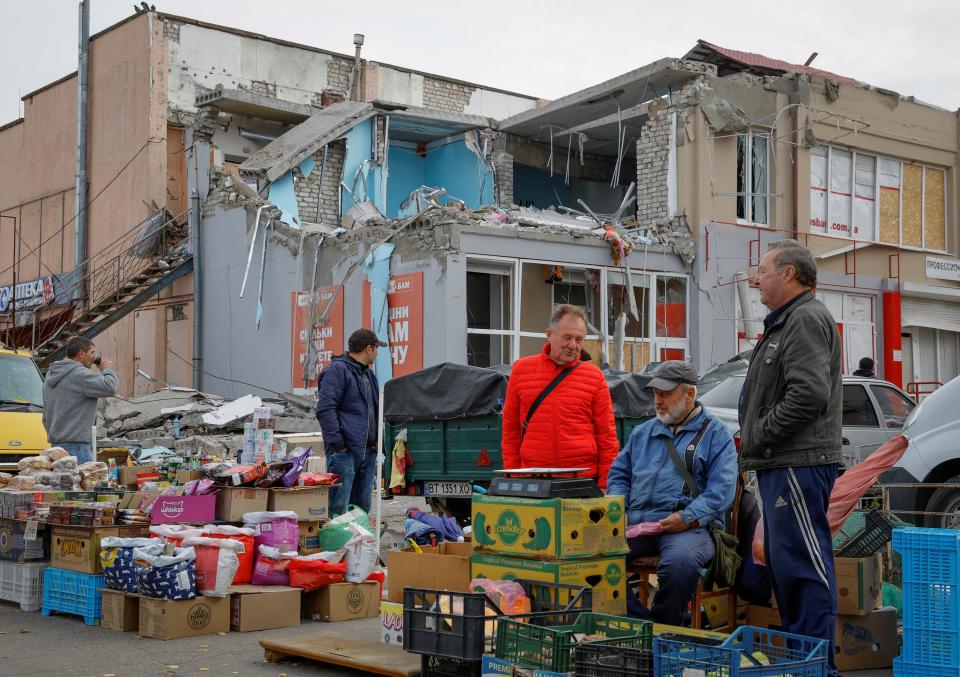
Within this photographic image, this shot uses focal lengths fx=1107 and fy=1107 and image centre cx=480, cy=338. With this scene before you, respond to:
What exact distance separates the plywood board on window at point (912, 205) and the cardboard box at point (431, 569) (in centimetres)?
2214

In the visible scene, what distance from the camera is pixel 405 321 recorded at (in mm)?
20797

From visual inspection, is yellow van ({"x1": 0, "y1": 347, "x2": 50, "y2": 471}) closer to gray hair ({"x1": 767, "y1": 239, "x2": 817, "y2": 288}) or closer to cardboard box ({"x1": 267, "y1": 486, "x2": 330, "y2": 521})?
cardboard box ({"x1": 267, "y1": 486, "x2": 330, "y2": 521})

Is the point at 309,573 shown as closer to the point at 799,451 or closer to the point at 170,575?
the point at 170,575

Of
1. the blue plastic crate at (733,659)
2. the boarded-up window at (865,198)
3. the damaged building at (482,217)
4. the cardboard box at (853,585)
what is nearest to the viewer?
the blue plastic crate at (733,659)

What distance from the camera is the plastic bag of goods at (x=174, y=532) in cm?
787

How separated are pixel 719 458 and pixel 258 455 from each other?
4469 millimetres

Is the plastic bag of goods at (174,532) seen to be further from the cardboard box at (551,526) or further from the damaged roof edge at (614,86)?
the damaged roof edge at (614,86)

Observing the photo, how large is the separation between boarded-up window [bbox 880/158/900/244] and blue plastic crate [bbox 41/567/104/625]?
866 inches

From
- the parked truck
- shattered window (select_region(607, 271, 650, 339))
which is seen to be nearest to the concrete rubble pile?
shattered window (select_region(607, 271, 650, 339))

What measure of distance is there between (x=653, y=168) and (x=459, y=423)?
13.0 m

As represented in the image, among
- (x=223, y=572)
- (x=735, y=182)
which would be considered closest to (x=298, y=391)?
(x=735, y=182)

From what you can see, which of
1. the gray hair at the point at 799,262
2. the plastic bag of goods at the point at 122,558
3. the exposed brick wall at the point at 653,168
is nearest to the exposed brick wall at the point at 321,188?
the exposed brick wall at the point at 653,168

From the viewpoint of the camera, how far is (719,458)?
6527 mm

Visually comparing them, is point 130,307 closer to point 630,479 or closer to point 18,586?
point 18,586
